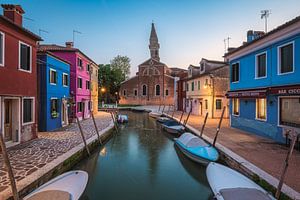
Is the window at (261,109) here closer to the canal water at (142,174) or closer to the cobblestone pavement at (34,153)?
the canal water at (142,174)

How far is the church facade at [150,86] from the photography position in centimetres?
5647

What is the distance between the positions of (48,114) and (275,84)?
14652mm

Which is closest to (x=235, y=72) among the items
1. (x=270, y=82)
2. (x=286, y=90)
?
(x=270, y=82)

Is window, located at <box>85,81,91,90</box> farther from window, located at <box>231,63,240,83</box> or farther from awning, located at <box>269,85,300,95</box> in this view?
awning, located at <box>269,85,300,95</box>

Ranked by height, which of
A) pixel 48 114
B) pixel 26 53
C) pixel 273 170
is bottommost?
pixel 273 170

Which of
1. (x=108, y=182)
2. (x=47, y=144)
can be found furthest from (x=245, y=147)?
(x=47, y=144)

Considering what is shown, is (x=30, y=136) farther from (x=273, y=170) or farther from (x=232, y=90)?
(x=232, y=90)

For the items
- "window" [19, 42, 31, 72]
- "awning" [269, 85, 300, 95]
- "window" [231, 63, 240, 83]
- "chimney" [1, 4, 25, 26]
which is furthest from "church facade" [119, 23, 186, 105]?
"chimney" [1, 4, 25, 26]

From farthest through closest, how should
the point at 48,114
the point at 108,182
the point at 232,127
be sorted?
the point at 232,127
the point at 48,114
the point at 108,182

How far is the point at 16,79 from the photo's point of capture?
10805 mm

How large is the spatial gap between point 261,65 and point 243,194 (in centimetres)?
1046

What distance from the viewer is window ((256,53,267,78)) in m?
13.1

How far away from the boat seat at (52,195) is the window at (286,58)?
1122cm

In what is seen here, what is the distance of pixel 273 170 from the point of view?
7.60 metres
